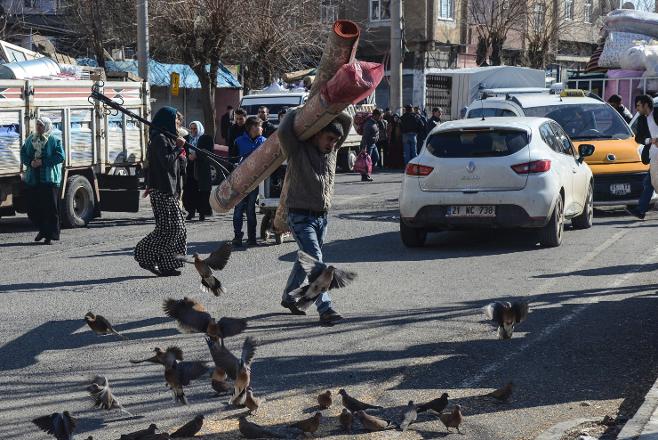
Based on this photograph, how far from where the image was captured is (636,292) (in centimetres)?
1095

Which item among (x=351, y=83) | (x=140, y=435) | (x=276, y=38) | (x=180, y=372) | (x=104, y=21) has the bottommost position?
(x=140, y=435)

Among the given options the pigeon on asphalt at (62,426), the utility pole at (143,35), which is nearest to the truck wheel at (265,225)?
the pigeon on asphalt at (62,426)

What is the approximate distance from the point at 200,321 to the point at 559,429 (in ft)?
7.20

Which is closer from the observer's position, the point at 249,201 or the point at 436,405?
the point at 436,405

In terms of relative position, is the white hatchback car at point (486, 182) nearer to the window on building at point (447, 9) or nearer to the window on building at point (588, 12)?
the window on building at point (447, 9)

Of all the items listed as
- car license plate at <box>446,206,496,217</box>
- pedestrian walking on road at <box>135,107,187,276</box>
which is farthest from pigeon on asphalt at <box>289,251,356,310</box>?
car license plate at <box>446,206,496,217</box>

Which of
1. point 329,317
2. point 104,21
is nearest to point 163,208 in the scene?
point 329,317

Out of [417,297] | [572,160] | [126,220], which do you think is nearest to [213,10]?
[126,220]

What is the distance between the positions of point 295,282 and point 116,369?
2.18m

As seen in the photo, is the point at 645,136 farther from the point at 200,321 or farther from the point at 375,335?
the point at 200,321

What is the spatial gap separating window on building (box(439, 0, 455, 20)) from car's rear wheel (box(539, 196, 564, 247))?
1349 inches

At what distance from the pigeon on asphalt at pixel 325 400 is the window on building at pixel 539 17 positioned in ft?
148

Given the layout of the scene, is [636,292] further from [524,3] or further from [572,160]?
[524,3]

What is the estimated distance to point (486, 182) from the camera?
13891 mm
